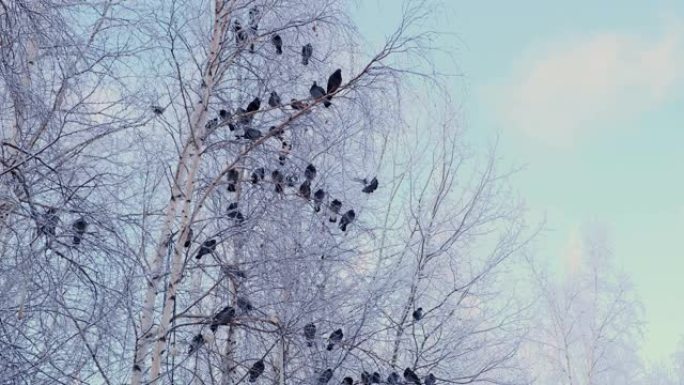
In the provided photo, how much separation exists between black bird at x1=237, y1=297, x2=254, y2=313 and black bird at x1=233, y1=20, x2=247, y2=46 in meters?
1.41

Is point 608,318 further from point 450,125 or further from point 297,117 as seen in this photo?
point 297,117

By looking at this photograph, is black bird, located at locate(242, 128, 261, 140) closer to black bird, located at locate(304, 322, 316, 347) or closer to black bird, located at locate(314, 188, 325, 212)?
black bird, located at locate(314, 188, 325, 212)

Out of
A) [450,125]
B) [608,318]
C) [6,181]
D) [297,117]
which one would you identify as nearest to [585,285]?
[608,318]

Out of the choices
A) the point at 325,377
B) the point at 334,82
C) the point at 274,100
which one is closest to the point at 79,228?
the point at 274,100

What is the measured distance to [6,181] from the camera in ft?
11.4

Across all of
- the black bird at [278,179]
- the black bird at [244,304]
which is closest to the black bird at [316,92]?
the black bird at [278,179]

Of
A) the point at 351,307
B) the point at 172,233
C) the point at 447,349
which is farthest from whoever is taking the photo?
the point at 447,349

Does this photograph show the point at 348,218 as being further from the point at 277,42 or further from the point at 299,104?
the point at 277,42

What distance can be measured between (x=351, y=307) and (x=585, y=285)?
11634 millimetres

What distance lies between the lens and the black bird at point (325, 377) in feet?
13.7

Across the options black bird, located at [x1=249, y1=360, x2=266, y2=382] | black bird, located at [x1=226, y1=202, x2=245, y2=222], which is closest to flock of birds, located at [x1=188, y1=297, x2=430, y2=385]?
black bird, located at [x1=249, y1=360, x2=266, y2=382]

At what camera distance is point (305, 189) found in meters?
3.99

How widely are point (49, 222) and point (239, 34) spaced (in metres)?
1.64

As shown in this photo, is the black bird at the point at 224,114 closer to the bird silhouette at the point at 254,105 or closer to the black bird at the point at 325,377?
the bird silhouette at the point at 254,105
